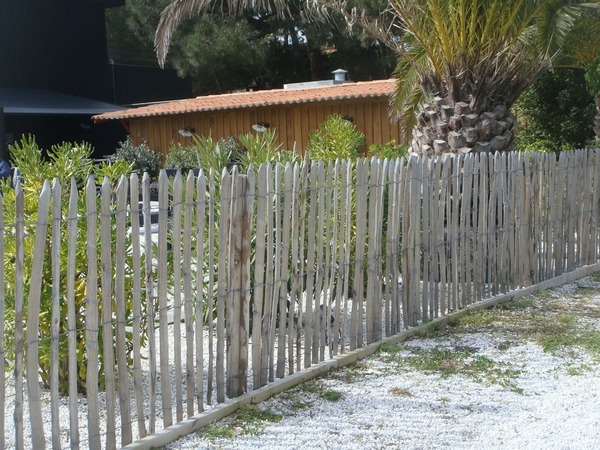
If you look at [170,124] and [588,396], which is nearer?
[588,396]

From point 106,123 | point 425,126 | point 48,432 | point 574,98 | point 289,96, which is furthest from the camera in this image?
point 106,123

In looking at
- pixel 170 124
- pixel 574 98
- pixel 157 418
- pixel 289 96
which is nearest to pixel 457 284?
pixel 157 418

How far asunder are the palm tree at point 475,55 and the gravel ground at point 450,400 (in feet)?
10.4

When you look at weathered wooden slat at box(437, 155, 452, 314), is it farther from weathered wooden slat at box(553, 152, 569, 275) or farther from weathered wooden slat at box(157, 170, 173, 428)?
weathered wooden slat at box(157, 170, 173, 428)

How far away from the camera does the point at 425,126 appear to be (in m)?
9.97

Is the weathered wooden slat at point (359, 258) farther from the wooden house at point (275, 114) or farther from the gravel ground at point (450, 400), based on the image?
the wooden house at point (275, 114)

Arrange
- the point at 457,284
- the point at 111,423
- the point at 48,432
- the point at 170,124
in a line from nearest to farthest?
the point at 111,423
the point at 48,432
the point at 457,284
the point at 170,124

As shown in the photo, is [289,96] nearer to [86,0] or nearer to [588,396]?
[86,0]

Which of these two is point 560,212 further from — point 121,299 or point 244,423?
point 121,299

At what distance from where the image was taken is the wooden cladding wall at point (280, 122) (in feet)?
59.7

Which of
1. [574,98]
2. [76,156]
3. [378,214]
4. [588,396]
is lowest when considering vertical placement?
[588,396]

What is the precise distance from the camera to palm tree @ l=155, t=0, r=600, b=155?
9156mm

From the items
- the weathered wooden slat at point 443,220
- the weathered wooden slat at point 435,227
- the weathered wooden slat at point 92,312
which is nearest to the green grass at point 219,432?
the weathered wooden slat at point 92,312

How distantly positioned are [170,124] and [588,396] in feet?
63.0
